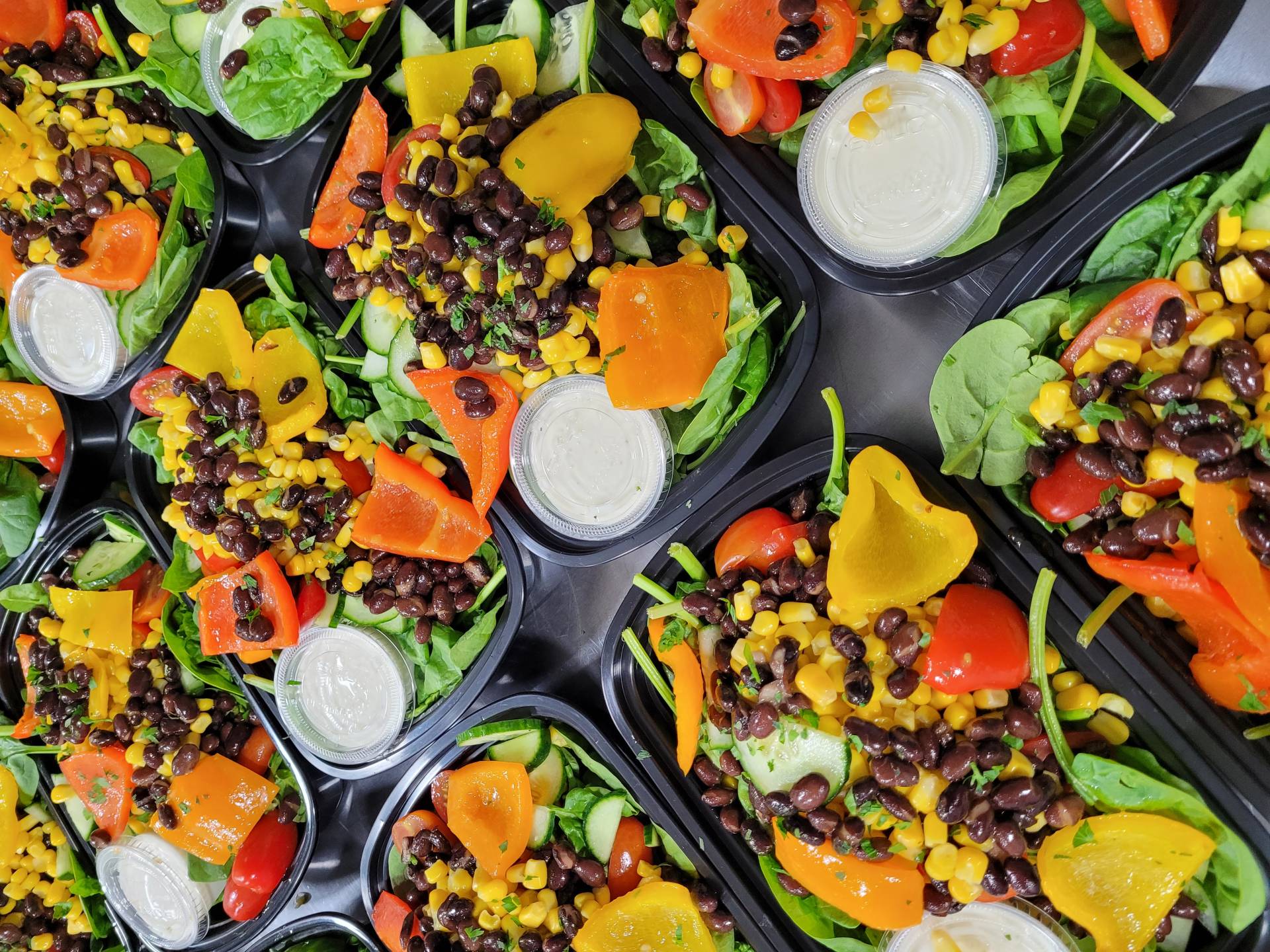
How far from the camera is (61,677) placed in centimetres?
285

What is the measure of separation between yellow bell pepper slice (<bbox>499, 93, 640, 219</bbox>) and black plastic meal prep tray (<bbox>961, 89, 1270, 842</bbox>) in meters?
0.90

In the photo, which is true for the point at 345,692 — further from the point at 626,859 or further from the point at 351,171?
the point at 351,171

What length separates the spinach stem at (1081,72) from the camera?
1726mm

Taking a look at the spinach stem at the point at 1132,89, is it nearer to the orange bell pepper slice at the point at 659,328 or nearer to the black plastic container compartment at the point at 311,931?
the orange bell pepper slice at the point at 659,328

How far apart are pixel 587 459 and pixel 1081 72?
4.42 feet

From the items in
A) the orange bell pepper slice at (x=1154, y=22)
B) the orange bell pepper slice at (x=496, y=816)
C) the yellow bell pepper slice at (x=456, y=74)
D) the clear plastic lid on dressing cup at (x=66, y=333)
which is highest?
the orange bell pepper slice at (x=1154, y=22)

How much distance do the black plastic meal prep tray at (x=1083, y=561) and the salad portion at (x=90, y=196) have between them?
2.39 meters

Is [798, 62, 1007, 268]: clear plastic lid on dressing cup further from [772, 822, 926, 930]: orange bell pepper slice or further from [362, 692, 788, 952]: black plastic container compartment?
[362, 692, 788, 952]: black plastic container compartment

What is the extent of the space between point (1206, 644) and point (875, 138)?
1189mm

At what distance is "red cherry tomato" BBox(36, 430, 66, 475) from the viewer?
10.4 ft

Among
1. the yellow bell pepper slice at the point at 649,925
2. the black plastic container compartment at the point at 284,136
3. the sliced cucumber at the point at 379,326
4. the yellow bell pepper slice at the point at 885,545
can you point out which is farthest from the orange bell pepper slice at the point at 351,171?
the yellow bell pepper slice at the point at 649,925

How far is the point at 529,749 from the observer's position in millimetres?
2406

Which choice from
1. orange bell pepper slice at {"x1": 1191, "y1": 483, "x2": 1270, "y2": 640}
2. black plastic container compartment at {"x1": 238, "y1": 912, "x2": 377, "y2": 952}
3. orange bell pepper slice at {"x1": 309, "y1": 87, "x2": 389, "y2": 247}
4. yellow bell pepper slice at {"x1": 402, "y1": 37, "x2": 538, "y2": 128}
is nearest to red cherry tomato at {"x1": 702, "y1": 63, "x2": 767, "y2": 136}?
yellow bell pepper slice at {"x1": 402, "y1": 37, "x2": 538, "y2": 128}

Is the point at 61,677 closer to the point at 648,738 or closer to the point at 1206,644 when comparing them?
the point at 648,738
